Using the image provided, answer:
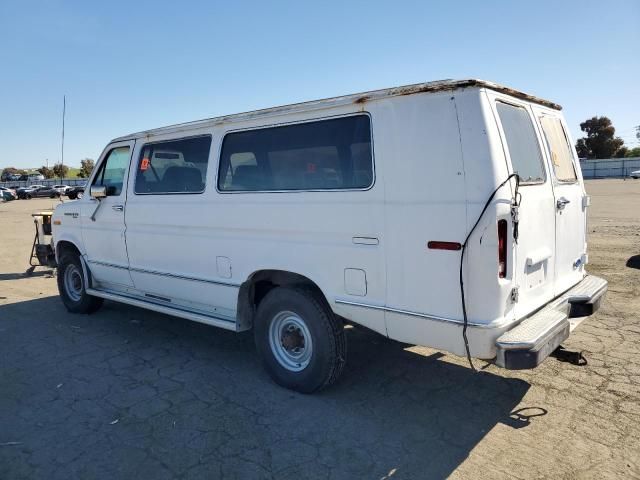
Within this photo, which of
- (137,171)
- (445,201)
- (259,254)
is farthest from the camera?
(137,171)

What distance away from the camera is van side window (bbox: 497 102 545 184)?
3375mm

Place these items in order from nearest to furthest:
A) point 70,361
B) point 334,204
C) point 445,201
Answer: point 445,201 < point 334,204 < point 70,361

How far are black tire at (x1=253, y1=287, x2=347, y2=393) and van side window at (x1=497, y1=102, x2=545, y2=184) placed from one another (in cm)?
176

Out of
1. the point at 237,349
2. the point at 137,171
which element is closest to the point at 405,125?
the point at 237,349

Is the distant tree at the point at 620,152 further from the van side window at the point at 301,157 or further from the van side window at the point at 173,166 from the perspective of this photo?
the van side window at the point at 301,157

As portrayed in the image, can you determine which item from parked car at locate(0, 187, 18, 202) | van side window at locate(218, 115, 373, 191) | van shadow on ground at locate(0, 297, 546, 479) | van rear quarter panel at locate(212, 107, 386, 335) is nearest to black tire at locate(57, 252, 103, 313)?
van shadow on ground at locate(0, 297, 546, 479)

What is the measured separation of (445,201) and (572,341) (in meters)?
2.83

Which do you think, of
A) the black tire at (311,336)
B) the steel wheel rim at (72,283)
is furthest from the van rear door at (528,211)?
the steel wheel rim at (72,283)

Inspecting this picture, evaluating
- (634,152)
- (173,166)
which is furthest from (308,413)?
(634,152)

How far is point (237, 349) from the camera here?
17.1 feet

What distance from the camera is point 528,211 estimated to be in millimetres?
3369

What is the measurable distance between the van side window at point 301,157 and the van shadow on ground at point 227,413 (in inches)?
67.6

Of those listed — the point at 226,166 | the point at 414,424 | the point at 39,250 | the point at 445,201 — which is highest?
the point at 226,166

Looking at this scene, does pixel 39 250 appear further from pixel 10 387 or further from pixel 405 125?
pixel 405 125
